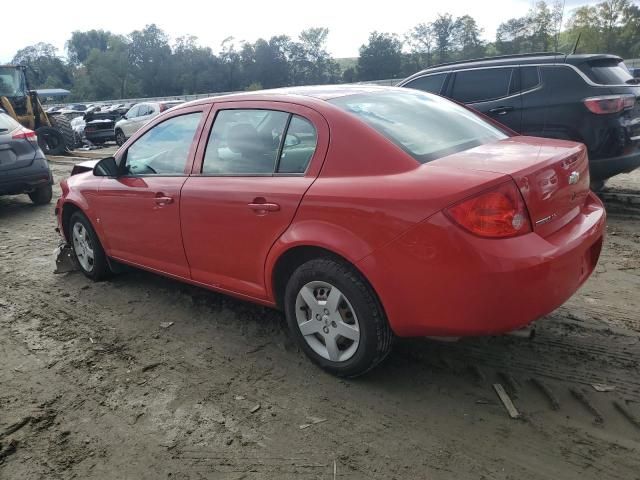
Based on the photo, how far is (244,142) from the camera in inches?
138

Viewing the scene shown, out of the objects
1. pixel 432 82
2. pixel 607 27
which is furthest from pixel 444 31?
pixel 432 82

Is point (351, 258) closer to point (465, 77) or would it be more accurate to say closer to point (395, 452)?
point (395, 452)

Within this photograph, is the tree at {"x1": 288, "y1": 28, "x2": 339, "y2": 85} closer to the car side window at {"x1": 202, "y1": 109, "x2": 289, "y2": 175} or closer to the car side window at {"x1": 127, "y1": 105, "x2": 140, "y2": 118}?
the car side window at {"x1": 127, "y1": 105, "x2": 140, "y2": 118}

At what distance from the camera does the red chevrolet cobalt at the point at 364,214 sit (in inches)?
97.2

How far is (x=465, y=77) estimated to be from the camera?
7402 millimetres

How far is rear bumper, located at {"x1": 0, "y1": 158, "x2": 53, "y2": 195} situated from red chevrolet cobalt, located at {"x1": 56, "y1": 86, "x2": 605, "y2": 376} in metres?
5.07

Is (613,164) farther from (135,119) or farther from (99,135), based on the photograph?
(99,135)

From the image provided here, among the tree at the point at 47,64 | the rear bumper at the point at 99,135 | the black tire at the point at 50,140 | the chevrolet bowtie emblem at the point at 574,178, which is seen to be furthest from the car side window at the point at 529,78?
the tree at the point at 47,64

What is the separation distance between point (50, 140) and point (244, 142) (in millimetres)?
15161

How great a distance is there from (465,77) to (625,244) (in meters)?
3.34

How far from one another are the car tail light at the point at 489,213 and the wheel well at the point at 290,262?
623 millimetres

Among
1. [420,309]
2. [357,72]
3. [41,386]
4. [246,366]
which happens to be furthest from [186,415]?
[357,72]

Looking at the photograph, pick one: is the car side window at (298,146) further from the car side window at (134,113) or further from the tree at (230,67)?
the tree at (230,67)

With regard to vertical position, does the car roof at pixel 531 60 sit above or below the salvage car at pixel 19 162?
above
